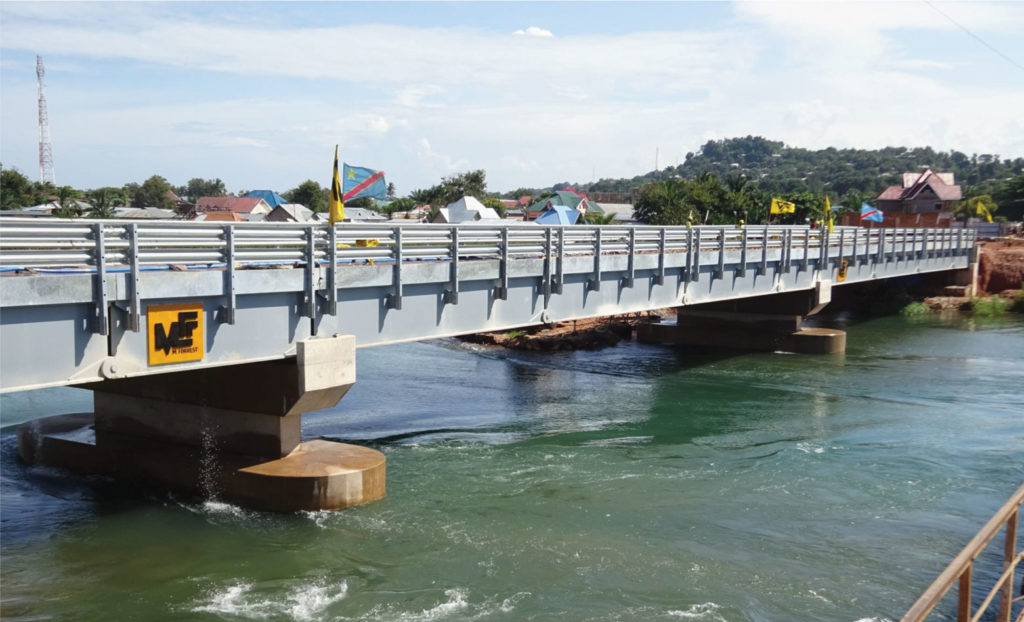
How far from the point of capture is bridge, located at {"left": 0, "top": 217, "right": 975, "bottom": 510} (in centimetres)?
1217

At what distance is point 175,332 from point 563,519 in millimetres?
7156

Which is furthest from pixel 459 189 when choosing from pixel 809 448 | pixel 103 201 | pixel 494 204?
pixel 809 448

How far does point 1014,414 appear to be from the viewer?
25078 millimetres

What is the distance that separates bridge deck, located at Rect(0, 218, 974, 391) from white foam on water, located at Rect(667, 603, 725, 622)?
296 inches

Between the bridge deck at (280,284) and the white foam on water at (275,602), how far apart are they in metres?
3.35

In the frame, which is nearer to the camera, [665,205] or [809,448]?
[809,448]

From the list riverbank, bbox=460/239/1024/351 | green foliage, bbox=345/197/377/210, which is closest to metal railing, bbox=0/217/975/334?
riverbank, bbox=460/239/1024/351

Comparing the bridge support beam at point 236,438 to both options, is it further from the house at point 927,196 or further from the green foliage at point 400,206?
the house at point 927,196

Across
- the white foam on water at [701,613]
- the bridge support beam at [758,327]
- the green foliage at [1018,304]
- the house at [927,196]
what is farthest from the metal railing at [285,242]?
the house at [927,196]

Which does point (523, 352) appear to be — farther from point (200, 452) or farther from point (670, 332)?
point (200, 452)

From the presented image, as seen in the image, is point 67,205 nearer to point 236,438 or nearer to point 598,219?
point 598,219

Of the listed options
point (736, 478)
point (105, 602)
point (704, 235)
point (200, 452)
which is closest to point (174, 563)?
point (105, 602)

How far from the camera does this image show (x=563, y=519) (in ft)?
52.2

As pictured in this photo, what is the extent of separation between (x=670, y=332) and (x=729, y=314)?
2614mm
